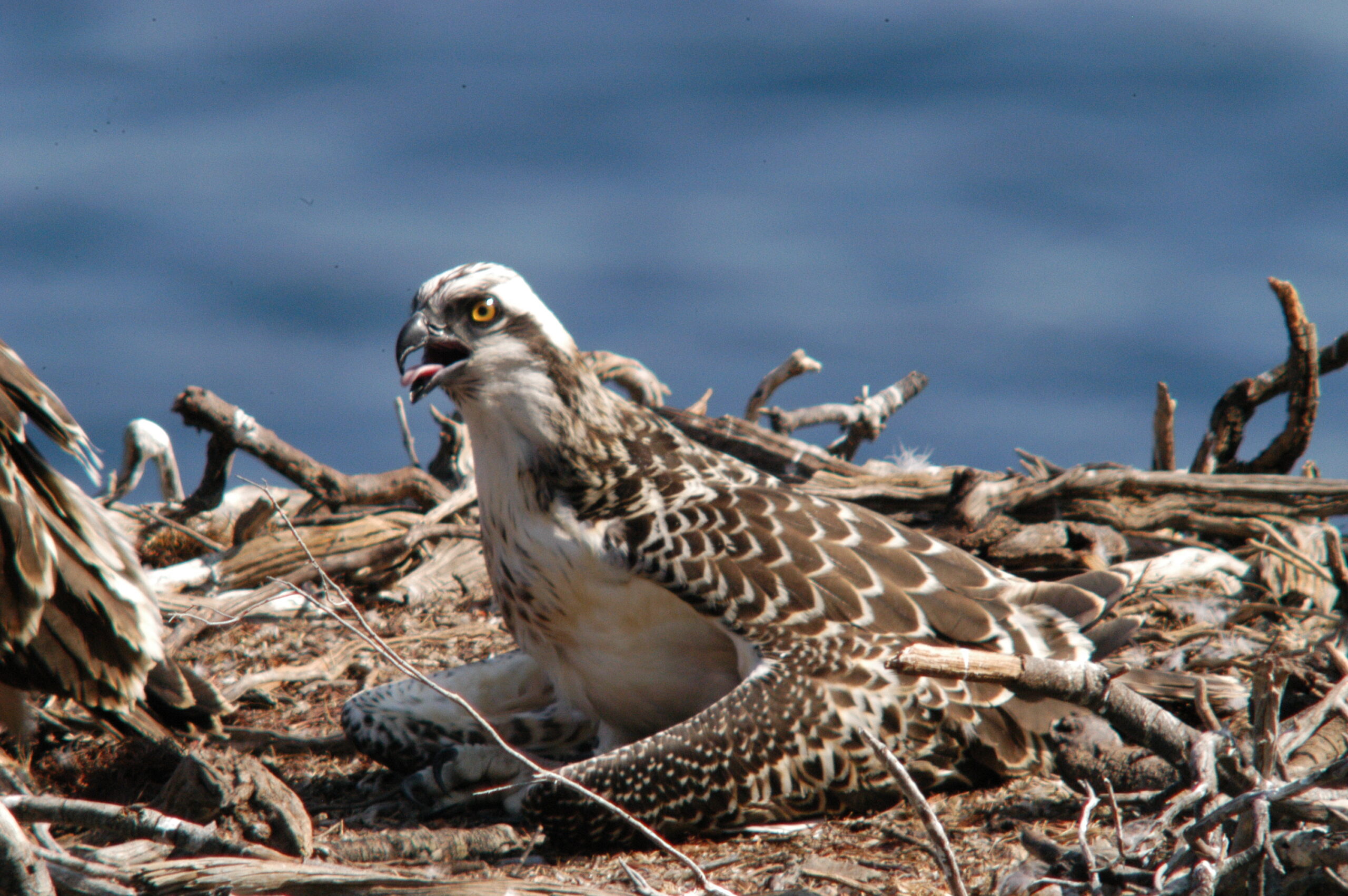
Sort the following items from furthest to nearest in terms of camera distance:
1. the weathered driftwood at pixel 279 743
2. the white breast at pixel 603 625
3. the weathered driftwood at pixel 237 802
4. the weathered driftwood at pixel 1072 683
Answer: the weathered driftwood at pixel 279 743 < the white breast at pixel 603 625 < the weathered driftwood at pixel 237 802 < the weathered driftwood at pixel 1072 683

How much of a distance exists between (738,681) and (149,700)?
1.98 m

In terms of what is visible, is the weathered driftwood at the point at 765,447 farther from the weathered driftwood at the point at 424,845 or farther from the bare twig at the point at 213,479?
the weathered driftwood at the point at 424,845

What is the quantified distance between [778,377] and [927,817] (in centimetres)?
636

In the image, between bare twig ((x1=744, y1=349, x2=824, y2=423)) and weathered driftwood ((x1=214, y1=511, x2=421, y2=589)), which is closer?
weathered driftwood ((x1=214, y1=511, x2=421, y2=589))

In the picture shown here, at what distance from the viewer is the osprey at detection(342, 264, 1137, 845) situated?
3828 mm

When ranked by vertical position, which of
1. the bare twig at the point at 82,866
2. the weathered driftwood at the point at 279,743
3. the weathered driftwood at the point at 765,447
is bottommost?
the weathered driftwood at the point at 279,743

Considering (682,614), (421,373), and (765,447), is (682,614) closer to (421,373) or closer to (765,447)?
(421,373)

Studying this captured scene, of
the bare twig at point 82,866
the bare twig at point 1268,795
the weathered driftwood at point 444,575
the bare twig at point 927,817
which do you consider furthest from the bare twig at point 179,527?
the bare twig at point 1268,795

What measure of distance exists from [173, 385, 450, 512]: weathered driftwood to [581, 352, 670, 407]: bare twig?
4.41 feet

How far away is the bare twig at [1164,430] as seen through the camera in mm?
7547

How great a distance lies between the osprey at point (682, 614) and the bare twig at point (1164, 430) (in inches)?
143

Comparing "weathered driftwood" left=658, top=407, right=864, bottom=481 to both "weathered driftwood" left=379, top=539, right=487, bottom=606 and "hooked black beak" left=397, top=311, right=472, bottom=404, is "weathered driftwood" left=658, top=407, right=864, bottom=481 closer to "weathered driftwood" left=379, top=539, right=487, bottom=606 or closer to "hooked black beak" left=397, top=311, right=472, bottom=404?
"weathered driftwood" left=379, top=539, right=487, bottom=606

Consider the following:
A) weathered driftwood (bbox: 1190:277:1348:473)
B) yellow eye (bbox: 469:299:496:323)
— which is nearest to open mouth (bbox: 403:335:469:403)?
yellow eye (bbox: 469:299:496:323)

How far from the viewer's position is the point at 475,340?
423 centimetres
